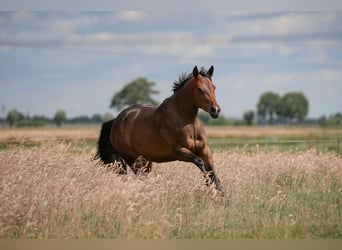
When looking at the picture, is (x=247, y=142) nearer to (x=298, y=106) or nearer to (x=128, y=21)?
(x=298, y=106)

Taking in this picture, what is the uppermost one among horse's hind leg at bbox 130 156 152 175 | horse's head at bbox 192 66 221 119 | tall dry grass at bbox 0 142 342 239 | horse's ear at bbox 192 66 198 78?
horse's ear at bbox 192 66 198 78

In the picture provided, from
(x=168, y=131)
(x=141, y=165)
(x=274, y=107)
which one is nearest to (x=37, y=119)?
(x=141, y=165)

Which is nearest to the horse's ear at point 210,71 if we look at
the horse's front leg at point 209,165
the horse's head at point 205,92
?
the horse's head at point 205,92

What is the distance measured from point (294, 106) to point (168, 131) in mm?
1242

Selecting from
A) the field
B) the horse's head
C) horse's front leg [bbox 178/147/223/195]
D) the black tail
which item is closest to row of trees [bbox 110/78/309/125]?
the field

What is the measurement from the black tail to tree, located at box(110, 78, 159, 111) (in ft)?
1.12

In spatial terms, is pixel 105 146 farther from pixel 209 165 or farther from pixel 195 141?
pixel 209 165

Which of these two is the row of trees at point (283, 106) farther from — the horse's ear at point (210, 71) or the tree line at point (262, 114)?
the horse's ear at point (210, 71)

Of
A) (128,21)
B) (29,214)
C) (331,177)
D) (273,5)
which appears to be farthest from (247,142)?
(29,214)

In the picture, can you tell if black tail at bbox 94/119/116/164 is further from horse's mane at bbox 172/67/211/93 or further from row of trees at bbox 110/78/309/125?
horse's mane at bbox 172/67/211/93

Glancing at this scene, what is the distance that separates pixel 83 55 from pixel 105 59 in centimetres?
23

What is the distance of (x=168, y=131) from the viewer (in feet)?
16.8

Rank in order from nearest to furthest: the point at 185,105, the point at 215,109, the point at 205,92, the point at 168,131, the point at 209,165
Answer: the point at 215,109 → the point at 205,92 → the point at 209,165 → the point at 185,105 → the point at 168,131

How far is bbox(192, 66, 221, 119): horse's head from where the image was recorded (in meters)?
4.67
